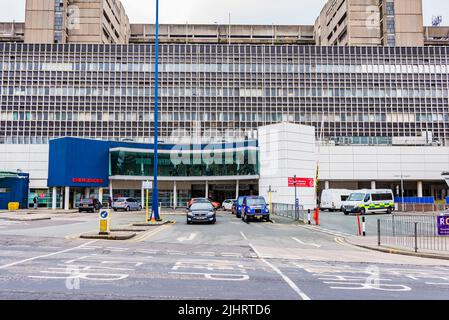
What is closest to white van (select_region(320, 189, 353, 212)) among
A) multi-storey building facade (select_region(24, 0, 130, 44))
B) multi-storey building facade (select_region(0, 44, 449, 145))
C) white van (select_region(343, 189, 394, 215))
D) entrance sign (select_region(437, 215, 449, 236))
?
white van (select_region(343, 189, 394, 215))

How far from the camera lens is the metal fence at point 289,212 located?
31831mm

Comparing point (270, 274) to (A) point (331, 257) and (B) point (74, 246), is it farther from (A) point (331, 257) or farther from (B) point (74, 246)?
(B) point (74, 246)

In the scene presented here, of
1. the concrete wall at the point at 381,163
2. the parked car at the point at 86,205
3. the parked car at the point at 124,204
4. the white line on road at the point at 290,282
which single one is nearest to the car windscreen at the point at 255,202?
the white line on road at the point at 290,282

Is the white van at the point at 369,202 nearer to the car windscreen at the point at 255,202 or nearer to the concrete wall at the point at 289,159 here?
the concrete wall at the point at 289,159

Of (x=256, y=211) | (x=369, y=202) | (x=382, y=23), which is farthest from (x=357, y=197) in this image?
(x=382, y=23)

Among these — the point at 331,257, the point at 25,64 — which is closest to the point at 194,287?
the point at 331,257

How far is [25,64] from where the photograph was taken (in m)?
76.6

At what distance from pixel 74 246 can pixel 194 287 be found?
352 inches

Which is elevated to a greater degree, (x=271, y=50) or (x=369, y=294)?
(x=271, y=50)

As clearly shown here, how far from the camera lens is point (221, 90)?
77.7 metres

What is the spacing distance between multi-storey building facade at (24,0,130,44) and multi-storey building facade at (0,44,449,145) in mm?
10269

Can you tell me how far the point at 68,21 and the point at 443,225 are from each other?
90.5 meters

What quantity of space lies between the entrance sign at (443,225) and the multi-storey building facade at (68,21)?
86110 mm

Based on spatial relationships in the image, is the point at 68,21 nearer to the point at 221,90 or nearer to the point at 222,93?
the point at 221,90
